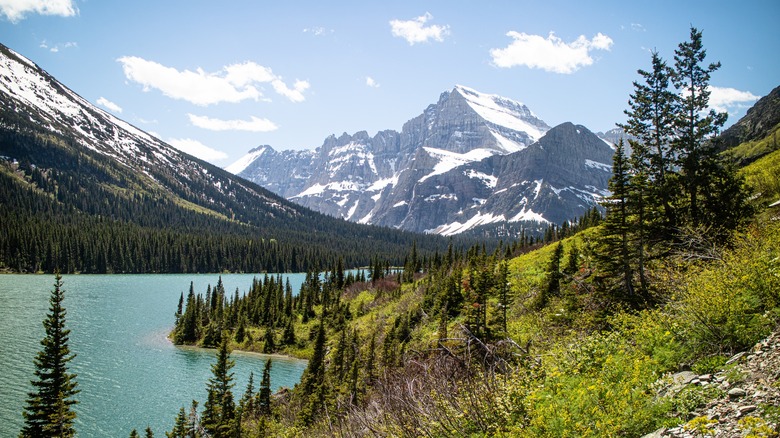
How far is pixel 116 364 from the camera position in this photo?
55.0 meters

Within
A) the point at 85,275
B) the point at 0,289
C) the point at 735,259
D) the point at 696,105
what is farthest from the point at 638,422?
A: the point at 85,275

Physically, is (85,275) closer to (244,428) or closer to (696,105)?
(244,428)

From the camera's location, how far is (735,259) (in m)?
12.2

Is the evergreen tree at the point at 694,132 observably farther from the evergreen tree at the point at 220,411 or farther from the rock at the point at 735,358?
the evergreen tree at the point at 220,411

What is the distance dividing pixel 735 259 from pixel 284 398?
41.3 m

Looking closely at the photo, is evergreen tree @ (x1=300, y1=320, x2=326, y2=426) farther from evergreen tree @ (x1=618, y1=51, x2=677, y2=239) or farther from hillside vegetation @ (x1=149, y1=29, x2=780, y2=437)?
evergreen tree @ (x1=618, y1=51, x2=677, y2=239)

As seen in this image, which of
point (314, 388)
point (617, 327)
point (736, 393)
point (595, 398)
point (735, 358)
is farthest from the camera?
point (314, 388)

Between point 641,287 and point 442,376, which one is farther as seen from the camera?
point 641,287

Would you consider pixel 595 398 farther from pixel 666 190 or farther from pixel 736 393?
pixel 666 190

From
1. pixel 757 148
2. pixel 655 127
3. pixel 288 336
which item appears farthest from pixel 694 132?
pixel 288 336

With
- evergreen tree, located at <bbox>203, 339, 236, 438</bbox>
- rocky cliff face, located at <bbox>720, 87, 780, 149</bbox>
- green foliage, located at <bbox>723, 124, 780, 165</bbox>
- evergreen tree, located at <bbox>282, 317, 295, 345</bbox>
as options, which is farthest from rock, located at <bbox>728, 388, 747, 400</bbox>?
evergreen tree, located at <bbox>282, 317, 295, 345</bbox>

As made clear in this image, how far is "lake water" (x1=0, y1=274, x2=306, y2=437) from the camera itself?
39812 mm

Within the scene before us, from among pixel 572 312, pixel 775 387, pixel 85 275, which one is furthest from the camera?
pixel 85 275

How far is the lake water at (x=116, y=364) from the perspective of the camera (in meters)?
39.8
